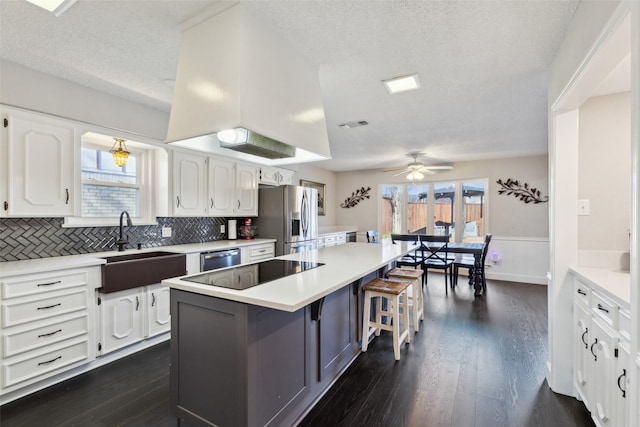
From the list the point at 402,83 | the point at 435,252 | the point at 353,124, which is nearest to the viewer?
the point at 402,83

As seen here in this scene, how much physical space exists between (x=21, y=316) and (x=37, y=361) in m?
0.36

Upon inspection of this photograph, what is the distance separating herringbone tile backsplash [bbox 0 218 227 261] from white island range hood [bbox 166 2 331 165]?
1.74m

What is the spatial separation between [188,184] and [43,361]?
1968 millimetres

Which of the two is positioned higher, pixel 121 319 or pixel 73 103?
pixel 73 103

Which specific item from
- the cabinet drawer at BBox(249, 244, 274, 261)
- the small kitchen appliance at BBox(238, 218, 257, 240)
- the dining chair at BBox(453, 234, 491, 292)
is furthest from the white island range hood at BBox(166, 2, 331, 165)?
the dining chair at BBox(453, 234, 491, 292)

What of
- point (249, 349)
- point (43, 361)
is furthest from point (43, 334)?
point (249, 349)

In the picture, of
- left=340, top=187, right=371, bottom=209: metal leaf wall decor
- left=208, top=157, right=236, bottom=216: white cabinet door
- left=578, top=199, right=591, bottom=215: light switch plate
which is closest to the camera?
left=578, top=199, right=591, bottom=215: light switch plate

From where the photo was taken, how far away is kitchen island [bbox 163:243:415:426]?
4.65 ft

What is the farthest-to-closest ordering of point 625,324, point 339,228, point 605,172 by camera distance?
point 339,228, point 605,172, point 625,324

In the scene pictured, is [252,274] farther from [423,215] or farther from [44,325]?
[423,215]

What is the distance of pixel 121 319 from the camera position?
8.23 feet

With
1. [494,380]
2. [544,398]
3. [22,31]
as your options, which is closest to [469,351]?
[494,380]

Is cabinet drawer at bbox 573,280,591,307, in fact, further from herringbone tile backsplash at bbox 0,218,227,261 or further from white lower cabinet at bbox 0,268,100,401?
herringbone tile backsplash at bbox 0,218,227,261

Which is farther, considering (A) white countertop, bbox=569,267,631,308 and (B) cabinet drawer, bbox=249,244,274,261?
(B) cabinet drawer, bbox=249,244,274,261
